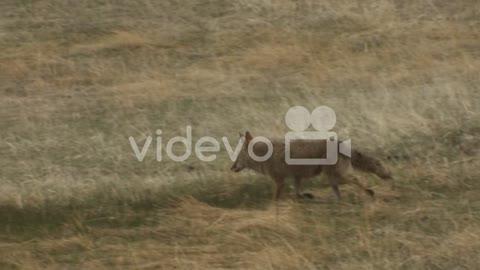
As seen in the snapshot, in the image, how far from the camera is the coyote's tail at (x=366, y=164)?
40.5 feet

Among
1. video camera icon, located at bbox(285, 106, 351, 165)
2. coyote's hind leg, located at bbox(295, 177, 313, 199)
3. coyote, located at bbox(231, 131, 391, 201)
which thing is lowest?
coyote's hind leg, located at bbox(295, 177, 313, 199)

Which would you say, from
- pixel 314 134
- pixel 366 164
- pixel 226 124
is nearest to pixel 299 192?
pixel 366 164

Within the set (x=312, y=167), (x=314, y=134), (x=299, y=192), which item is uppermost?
(x=314, y=134)

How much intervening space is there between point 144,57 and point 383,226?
8.82m

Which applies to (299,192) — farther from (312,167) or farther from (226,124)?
(226,124)

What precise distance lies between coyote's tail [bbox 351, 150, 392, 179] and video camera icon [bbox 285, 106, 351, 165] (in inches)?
6.1

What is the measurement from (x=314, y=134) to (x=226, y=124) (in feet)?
5.80

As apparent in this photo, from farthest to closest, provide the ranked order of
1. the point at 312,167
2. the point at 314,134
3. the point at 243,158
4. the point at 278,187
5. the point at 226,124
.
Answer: the point at 226,124 → the point at 314,134 → the point at 243,158 → the point at 278,187 → the point at 312,167

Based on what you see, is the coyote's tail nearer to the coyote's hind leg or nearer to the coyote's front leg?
the coyote's hind leg

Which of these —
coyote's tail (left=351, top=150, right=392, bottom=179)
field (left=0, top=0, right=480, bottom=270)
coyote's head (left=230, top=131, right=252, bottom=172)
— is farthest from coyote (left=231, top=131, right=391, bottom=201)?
coyote's head (left=230, top=131, right=252, bottom=172)

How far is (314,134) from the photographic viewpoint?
14.3 m

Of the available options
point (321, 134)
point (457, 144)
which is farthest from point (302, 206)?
point (457, 144)

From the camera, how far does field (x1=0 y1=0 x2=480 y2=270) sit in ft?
37.0

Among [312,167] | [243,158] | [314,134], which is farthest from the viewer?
[314,134]
